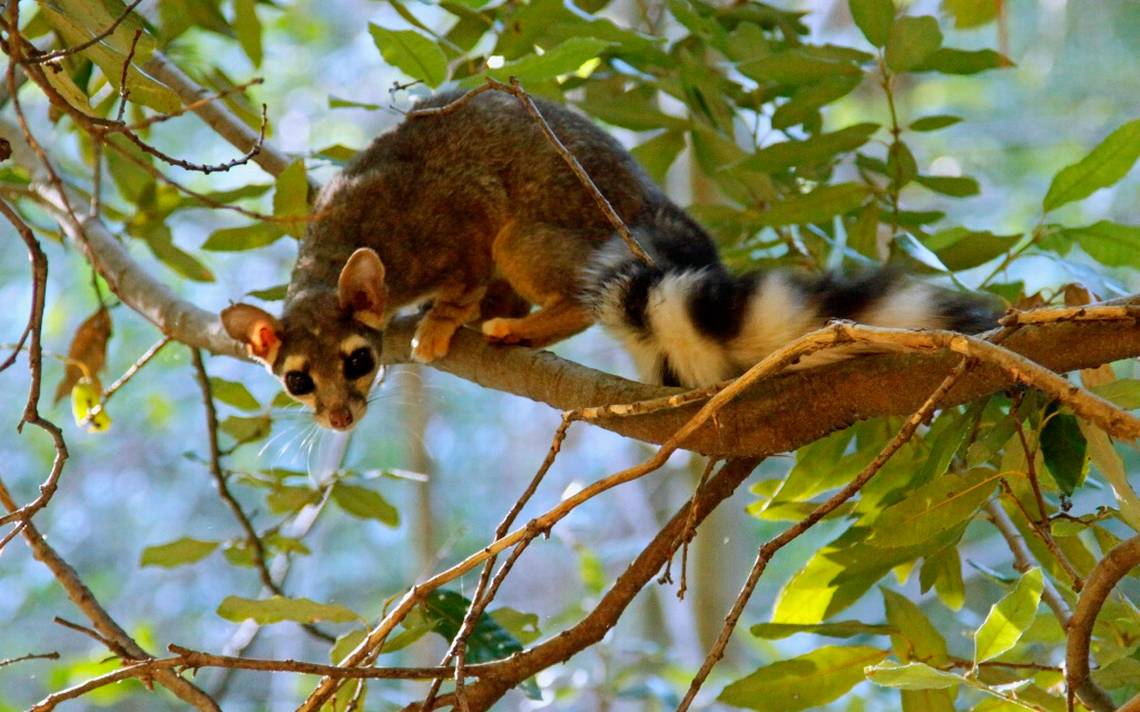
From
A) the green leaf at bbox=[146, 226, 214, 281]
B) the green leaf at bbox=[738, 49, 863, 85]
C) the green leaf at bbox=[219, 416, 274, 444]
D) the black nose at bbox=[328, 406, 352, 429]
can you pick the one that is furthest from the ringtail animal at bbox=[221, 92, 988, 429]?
the green leaf at bbox=[738, 49, 863, 85]

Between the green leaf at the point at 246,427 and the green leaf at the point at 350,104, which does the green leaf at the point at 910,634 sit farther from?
the green leaf at the point at 246,427

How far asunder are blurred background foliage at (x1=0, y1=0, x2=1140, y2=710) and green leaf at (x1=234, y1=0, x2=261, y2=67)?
0.01m

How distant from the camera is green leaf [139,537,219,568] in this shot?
257cm

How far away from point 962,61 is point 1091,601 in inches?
57.6

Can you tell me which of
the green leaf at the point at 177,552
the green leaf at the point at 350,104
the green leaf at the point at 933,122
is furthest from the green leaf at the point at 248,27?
the green leaf at the point at 933,122

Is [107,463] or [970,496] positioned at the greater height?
[107,463]

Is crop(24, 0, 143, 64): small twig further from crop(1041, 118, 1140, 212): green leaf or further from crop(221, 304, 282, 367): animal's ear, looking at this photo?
crop(1041, 118, 1140, 212): green leaf

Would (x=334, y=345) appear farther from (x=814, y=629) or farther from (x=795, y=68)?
(x=814, y=629)

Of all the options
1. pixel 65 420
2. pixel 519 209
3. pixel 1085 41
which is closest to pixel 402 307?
pixel 519 209

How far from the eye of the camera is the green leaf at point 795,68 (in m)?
2.45

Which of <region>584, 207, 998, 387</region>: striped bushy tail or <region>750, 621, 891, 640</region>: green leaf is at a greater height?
<region>584, 207, 998, 387</region>: striped bushy tail

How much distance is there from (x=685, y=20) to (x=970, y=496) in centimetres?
129

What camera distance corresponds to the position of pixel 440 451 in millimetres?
8242

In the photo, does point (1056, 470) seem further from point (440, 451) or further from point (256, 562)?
point (440, 451)
